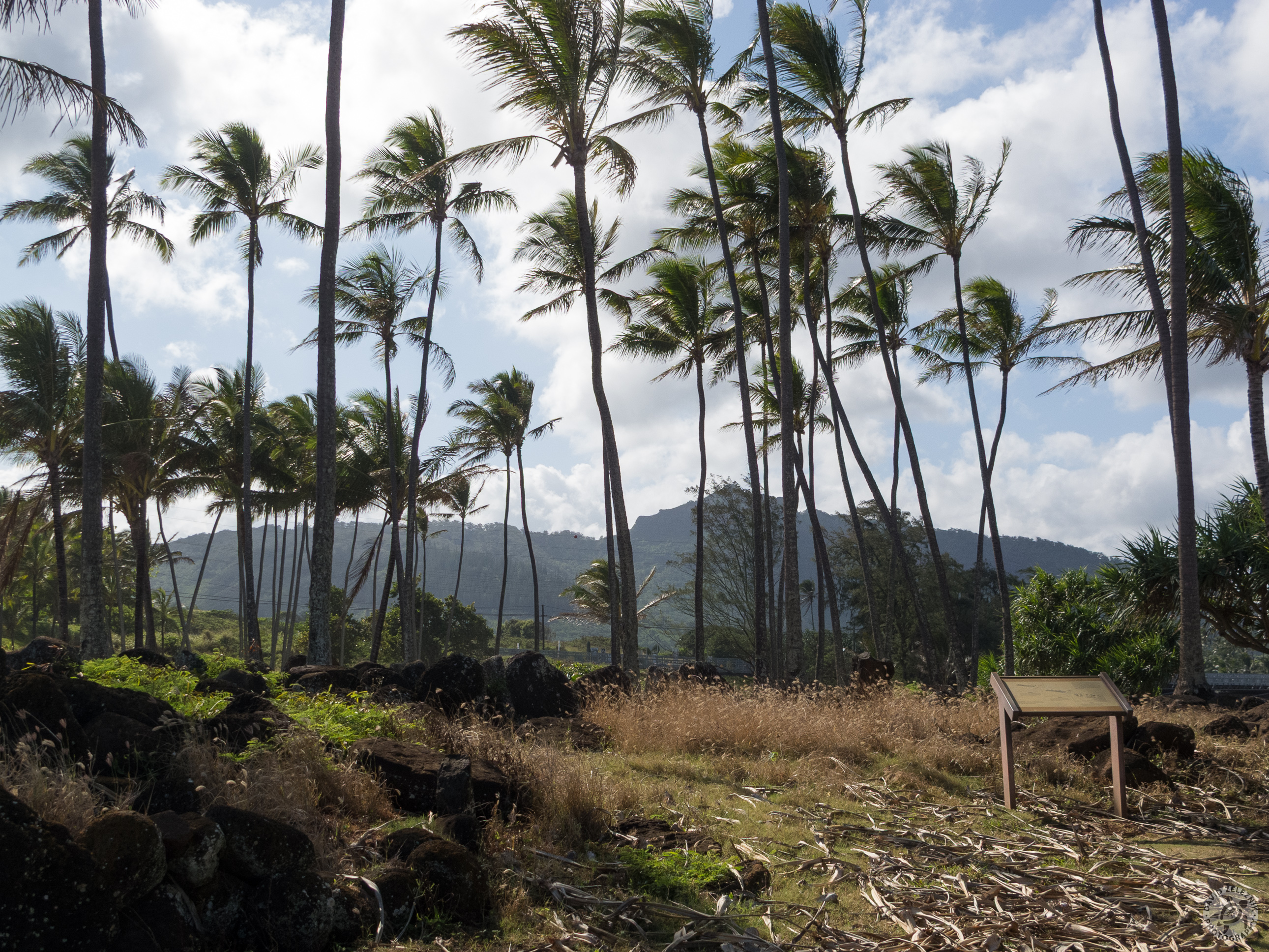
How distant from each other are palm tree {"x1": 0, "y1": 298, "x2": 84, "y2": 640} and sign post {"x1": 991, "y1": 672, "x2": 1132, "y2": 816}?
21.9 m

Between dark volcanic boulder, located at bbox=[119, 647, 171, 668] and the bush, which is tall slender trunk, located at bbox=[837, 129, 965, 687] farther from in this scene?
dark volcanic boulder, located at bbox=[119, 647, 171, 668]

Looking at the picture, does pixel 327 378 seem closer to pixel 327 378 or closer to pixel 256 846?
pixel 327 378

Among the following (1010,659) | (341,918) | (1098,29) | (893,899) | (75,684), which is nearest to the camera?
(341,918)

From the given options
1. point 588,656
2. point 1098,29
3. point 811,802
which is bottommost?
point 588,656

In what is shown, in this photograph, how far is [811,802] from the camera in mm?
6953

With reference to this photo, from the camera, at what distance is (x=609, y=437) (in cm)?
1694

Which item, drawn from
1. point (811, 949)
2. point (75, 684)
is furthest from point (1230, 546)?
point (75, 684)

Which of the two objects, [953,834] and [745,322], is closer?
[953,834]

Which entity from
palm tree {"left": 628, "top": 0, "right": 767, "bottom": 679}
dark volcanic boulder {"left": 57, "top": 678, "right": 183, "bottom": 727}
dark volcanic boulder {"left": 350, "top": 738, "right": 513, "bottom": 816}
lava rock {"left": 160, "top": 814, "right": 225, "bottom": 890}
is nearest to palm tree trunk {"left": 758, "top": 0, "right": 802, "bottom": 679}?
palm tree {"left": 628, "top": 0, "right": 767, "bottom": 679}

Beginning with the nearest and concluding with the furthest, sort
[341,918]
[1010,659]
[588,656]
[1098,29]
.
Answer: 1. [341,918]
2. [1098,29]
3. [1010,659]
4. [588,656]

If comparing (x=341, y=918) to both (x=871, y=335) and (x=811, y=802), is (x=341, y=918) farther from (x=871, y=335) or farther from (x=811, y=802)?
(x=871, y=335)

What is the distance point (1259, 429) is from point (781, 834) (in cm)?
1351

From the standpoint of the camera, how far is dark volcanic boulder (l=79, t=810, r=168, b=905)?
3.42 m

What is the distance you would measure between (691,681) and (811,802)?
15.8 ft
